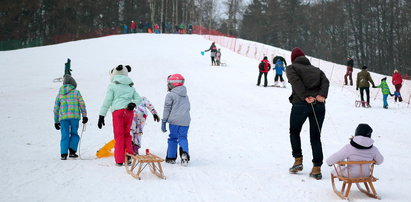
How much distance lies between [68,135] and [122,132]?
1244mm

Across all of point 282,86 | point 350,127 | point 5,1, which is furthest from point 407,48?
point 5,1

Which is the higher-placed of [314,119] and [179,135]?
[314,119]

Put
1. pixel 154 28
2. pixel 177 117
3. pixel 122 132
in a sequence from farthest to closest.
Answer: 1. pixel 154 28
2. pixel 177 117
3. pixel 122 132

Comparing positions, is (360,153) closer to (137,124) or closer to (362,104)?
(137,124)

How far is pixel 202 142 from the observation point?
1023 cm

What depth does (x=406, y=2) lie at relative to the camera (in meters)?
53.0

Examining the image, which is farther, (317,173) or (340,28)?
(340,28)

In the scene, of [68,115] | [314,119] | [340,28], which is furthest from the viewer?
[340,28]

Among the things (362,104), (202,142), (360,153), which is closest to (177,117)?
(202,142)

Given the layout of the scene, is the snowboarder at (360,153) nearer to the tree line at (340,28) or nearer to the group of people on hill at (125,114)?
the group of people on hill at (125,114)

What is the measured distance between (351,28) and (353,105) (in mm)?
48184

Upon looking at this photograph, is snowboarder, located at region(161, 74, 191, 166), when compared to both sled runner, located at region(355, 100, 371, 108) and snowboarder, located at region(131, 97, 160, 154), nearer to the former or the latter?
snowboarder, located at region(131, 97, 160, 154)

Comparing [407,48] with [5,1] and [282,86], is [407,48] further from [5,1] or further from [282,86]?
[5,1]

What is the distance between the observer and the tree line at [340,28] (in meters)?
54.7
